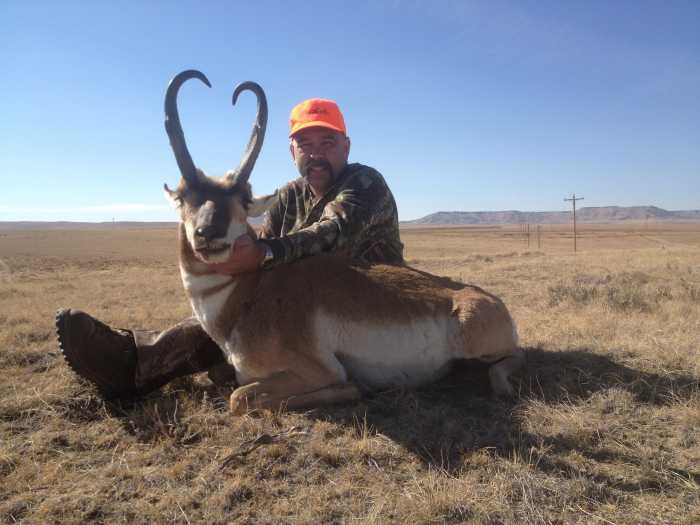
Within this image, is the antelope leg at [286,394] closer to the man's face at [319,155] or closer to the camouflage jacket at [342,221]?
the camouflage jacket at [342,221]

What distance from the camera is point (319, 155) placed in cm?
586

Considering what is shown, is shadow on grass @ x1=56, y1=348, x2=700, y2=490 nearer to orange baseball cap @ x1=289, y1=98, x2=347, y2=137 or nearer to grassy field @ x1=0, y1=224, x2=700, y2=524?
grassy field @ x1=0, y1=224, x2=700, y2=524

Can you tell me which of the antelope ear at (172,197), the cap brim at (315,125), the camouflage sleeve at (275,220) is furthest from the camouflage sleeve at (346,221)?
the camouflage sleeve at (275,220)

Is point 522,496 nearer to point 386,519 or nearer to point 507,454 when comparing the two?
point 507,454

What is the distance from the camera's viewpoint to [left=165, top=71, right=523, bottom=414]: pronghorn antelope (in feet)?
13.8

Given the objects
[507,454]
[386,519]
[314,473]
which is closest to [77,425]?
[314,473]

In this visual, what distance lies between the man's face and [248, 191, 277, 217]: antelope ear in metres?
1.53

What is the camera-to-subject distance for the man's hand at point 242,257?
4078 millimetres

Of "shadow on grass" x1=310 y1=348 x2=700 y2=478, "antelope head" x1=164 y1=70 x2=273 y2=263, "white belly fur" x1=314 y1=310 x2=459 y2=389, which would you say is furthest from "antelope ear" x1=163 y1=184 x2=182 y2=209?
"shadow on grass" x1=310 y1=348 x2=700 y2=478

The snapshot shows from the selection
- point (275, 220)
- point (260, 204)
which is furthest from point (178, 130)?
point (275, 220)

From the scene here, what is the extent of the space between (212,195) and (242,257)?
0.61m

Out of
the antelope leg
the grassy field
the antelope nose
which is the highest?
the antelope nose

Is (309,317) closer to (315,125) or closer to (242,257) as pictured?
(242,257)

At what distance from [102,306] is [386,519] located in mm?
10542
